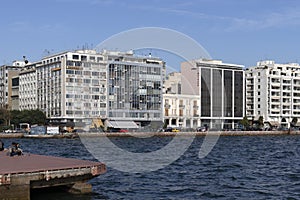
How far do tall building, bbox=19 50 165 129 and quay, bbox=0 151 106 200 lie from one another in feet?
342

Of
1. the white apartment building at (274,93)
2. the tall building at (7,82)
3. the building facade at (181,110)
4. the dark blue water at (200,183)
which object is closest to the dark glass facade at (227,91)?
the building facade at (181,110)

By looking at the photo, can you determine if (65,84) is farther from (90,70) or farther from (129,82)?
(129,82)

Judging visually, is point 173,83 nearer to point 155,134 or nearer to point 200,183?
point 155,134

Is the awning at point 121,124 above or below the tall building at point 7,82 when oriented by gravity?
below

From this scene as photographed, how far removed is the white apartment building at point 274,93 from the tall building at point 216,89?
21.6 ft

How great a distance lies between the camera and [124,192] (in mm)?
24609

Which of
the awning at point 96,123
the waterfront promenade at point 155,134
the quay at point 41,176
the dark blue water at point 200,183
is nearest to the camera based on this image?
the quay at point 41,176

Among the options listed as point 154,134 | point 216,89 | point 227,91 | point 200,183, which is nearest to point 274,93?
point 227,91

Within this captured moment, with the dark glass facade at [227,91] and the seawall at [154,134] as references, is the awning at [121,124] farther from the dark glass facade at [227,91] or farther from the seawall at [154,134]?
the dark glass facade at [227,91]

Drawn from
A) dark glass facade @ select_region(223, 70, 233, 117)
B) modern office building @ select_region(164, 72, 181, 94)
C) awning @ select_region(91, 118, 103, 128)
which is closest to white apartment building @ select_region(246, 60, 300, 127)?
dark glass facade @ select_region(223, 70, 233, 117)

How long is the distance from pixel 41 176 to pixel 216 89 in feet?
440

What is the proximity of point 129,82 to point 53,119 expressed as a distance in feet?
69.9

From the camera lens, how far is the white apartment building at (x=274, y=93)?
159 m

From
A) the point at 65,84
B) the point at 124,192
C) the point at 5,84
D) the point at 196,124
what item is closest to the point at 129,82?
the point at 65,84
